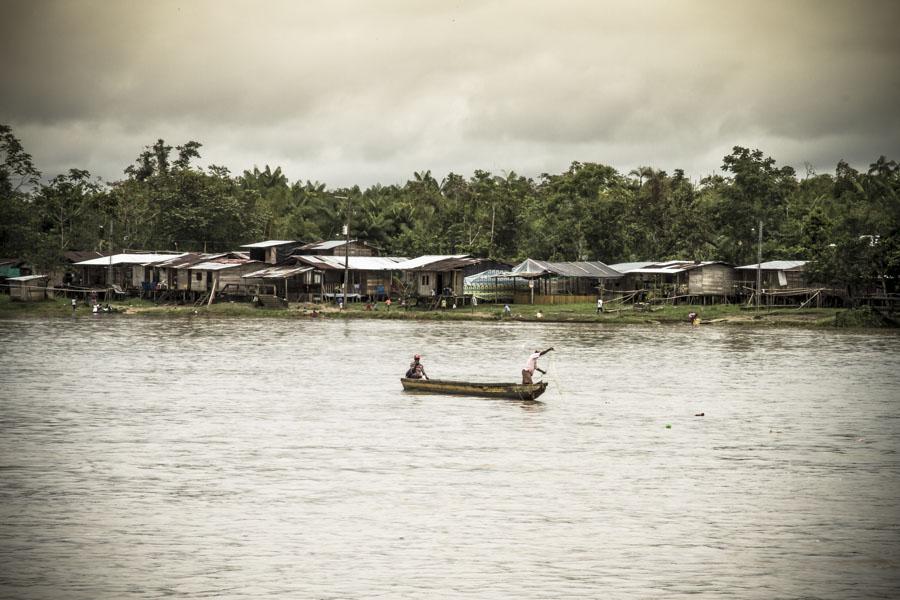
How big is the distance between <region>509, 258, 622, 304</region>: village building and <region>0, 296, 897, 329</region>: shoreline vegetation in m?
2.17

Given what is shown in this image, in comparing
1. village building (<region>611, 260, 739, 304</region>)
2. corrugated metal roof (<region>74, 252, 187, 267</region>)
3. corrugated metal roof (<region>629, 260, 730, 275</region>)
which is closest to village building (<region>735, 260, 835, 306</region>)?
village building (<region>611, 260, 739, 304</region>)

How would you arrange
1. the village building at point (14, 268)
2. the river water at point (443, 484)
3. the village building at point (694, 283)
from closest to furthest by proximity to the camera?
the river water at point (443, 484) → the village building at point (694, 283) → the village building at point (14, 268)

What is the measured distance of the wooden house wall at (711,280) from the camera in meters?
66.2

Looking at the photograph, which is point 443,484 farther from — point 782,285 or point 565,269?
point 565,269

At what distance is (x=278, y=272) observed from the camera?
69312mm

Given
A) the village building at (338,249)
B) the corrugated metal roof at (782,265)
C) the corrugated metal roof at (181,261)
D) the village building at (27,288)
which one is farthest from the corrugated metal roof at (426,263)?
the village building at (27,288)

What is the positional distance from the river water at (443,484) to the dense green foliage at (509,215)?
31.3 meters

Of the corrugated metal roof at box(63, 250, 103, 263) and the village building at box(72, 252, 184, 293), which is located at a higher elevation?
the corrugated metal roof at box(63, 250, 103, 263)

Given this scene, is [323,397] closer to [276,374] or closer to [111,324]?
[276,374]

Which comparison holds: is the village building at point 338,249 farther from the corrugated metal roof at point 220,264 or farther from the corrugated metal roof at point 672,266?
the corrugated metal roof at point 672,266

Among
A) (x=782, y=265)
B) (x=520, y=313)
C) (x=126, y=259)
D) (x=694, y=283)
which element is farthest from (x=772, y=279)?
(x=126, y=259)

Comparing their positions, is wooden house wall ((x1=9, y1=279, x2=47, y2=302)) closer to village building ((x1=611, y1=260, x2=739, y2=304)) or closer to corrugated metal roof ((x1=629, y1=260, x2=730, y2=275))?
village building ((x1=611, y1=260, x2=739, y2=304))

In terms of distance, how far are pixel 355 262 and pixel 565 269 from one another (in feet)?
53.2

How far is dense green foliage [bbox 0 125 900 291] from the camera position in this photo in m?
68.7
